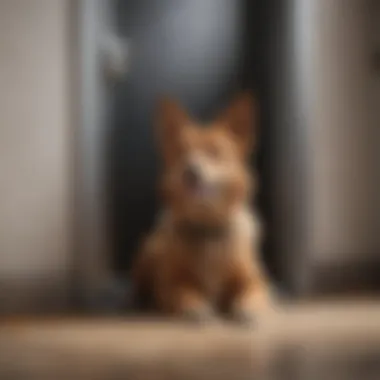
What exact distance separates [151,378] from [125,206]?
1248mm

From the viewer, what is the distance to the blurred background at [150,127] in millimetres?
2291

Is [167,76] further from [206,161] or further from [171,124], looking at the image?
[206,161]

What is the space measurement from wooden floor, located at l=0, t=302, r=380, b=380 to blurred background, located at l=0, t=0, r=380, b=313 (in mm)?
283

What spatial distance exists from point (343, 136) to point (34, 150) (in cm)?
90

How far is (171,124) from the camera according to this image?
2.21 meters

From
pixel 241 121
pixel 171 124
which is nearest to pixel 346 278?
pixel 241 121

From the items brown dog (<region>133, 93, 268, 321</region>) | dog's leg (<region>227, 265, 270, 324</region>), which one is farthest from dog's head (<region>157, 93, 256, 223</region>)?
dog's leg (<region>227, 265, 270, 324</region>)

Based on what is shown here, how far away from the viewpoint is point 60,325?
2.05m

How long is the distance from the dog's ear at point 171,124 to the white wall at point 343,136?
0.47m

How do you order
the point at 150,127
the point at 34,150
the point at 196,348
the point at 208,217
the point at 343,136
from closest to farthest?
the point at 196,348
the point at 208,217
the point at 34,150
the point at 343,136
the point at 150,127

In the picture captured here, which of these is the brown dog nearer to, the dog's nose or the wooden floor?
the dog's nose

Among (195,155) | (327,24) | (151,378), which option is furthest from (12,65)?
(151,378)

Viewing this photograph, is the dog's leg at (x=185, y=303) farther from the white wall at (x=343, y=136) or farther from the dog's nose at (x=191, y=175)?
the white wall at (x=343, y=136)

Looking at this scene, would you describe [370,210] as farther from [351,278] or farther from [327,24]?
[327,24]
